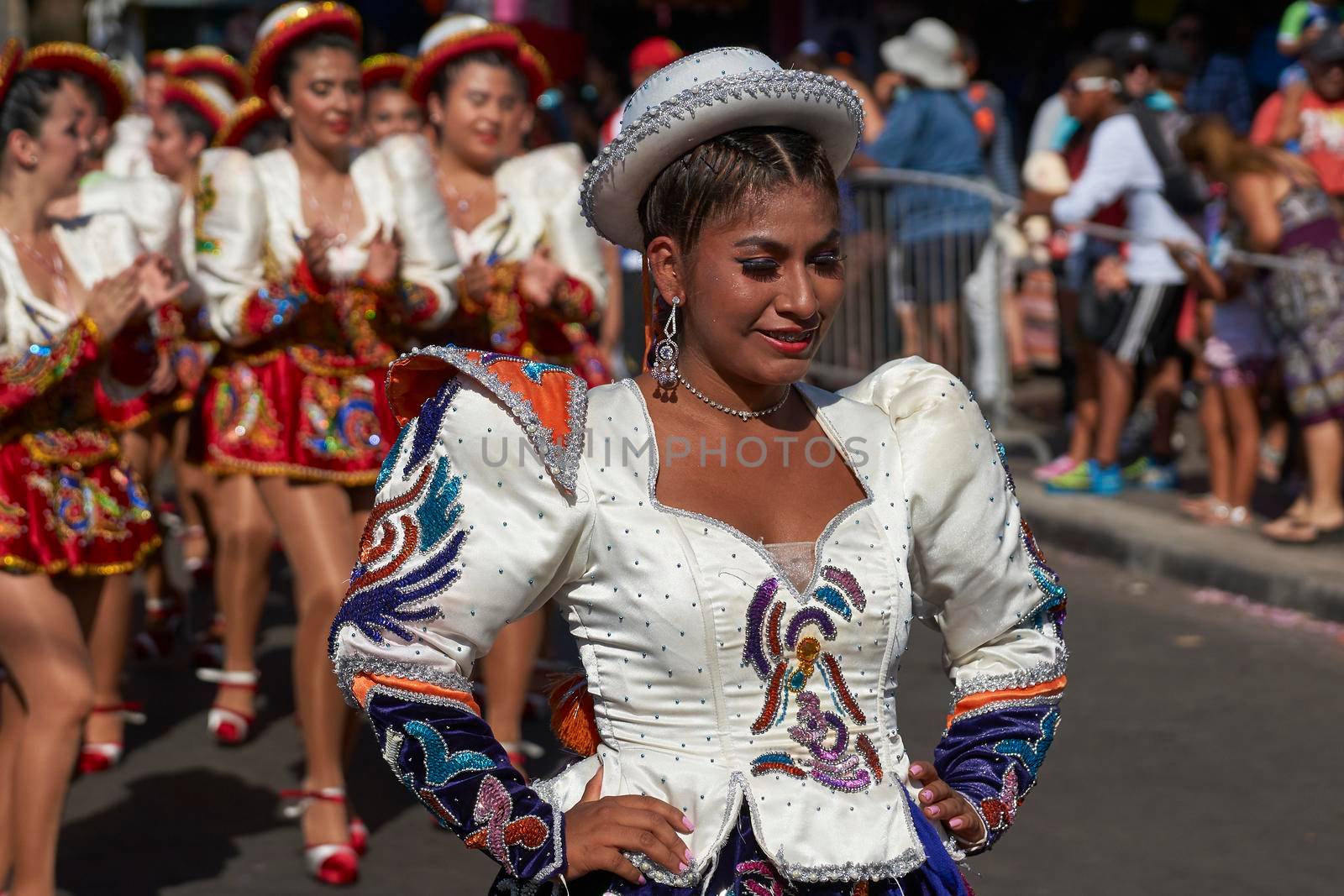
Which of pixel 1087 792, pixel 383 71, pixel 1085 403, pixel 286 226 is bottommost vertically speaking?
pixel 1087 792

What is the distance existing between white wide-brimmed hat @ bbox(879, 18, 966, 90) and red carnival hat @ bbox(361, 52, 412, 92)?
3824 millimetres

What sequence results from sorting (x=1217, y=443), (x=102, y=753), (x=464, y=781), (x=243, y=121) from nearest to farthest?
(x=464, y=781)
(x=102, y=753)
(x=243, y=121)
(x=1217, y=443)

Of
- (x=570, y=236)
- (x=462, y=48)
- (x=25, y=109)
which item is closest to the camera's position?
(x=25, y=109)

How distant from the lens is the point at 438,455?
Result: 2.65 m

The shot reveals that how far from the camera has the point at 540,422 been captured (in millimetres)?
2650

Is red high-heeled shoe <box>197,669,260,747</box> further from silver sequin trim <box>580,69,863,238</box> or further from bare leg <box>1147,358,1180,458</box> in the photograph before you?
bare leg <box>1147,358,1180,458</box>

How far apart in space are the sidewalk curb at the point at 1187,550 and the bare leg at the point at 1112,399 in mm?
284

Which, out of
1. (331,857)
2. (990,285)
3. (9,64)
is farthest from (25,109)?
(990,285)

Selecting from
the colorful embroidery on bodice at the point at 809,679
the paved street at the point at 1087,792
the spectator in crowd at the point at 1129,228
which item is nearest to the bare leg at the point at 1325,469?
the paved street at the point at 1087,792

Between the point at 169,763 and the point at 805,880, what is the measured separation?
4.48 m

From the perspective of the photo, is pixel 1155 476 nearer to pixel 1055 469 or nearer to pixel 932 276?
pixel 1055 469

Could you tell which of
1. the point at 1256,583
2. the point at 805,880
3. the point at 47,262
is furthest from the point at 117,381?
the point at 1256,583

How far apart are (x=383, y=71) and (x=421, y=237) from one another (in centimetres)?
285

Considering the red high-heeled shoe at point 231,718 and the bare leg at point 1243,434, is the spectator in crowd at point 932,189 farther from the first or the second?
the red high-heeled shoe at point 231,718
